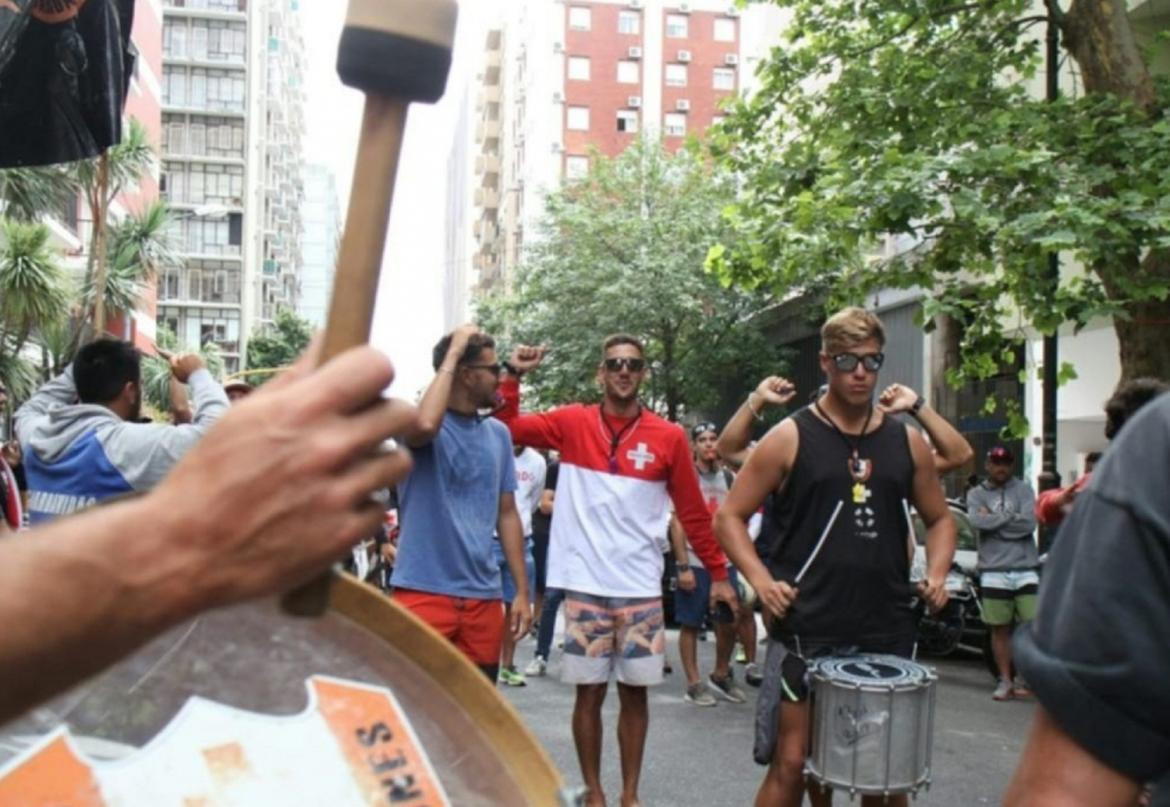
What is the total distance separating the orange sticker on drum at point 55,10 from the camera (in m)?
3.68

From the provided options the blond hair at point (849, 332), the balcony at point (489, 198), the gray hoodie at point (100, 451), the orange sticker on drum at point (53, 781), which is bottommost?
the orange sticker on drum at point (53, 781)

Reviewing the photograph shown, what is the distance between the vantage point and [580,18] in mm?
66688

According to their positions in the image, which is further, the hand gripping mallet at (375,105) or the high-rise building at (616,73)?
the high-rise building at (616,73)

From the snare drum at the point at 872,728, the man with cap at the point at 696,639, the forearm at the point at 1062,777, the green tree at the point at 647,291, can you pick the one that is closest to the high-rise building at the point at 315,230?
the green tree at the point at 647,291

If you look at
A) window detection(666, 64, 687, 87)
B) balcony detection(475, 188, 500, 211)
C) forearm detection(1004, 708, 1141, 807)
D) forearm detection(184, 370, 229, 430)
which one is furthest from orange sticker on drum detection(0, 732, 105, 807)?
balcony detection(475, 188, 500, 211)

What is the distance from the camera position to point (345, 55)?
3.62 ft

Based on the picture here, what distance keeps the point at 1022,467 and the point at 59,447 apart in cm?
1752

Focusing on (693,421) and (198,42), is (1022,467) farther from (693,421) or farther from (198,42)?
(198,42)

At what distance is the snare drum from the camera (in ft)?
14.1

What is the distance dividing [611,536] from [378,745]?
13.6 ft

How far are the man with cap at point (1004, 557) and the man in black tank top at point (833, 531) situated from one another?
528 cm

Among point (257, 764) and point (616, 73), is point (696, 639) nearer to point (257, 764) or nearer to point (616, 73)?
point (257, 764)

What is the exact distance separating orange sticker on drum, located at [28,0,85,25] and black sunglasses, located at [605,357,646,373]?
2902 mm

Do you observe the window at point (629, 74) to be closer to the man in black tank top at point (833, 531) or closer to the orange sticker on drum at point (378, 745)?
the man in black tank top at point (833, 531)
